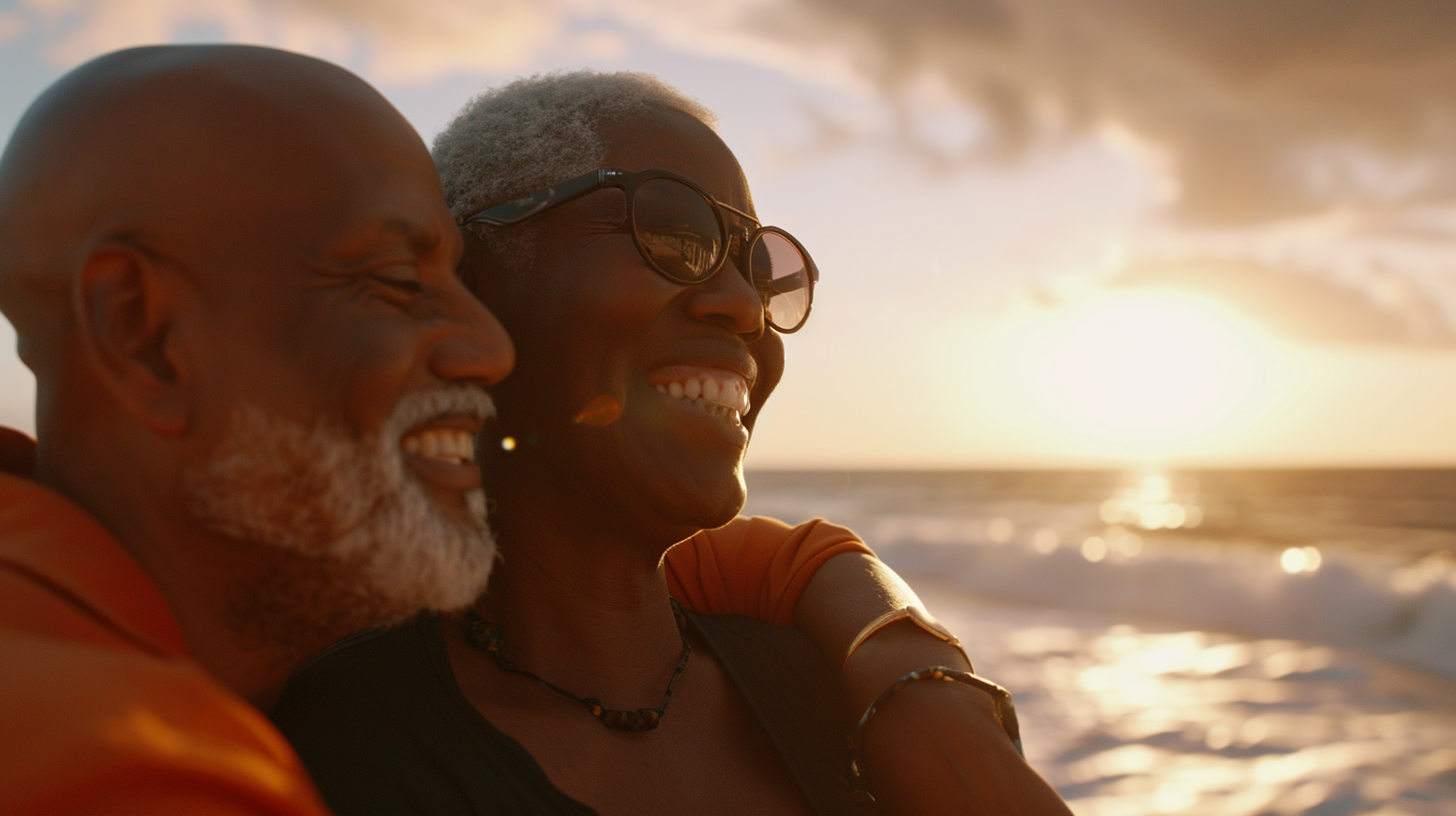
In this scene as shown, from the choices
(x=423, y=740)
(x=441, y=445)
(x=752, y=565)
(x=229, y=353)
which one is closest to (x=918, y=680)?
(x=752, y=565)

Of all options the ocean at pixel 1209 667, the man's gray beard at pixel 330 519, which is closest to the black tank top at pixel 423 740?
the man's gray beard at pixel 330 519

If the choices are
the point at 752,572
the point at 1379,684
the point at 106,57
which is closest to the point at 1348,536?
the point at 1379,684

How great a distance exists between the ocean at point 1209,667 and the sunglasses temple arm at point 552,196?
4.82 meters

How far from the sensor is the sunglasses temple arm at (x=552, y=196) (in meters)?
1.91

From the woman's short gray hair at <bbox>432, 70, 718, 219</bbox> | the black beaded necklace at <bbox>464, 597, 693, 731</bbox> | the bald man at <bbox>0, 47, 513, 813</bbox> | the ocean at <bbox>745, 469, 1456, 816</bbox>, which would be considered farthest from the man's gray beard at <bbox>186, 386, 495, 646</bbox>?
the ocean at <bbox>745, 469, 1456, 816</bbox>

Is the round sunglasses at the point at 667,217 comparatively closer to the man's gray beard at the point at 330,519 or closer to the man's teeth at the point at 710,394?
the man's teeth at the point at 710,394

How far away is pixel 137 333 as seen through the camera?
125 centimetres

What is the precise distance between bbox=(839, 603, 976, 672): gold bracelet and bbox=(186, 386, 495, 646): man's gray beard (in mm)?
996

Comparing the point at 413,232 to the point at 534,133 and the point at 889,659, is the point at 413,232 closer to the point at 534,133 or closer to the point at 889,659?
the point at 534,133

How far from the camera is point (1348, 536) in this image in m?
27.7

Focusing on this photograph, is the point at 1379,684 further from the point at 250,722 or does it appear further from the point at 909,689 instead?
the point at 250,722

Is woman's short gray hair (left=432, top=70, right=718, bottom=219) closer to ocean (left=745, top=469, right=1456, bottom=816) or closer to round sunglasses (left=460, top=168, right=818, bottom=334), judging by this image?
round sunglasses (left=460, top=168, right=818, bottom=334)

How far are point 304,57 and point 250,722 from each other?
1.06 m

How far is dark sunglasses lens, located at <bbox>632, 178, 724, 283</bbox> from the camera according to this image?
1.91m
